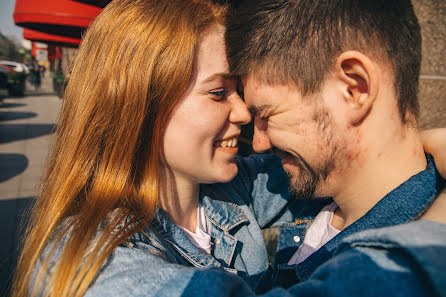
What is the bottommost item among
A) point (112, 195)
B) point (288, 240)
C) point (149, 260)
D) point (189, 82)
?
point (288, 240)

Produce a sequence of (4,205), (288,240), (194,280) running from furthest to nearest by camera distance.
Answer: (4,205) < (288,240) < (194,280)

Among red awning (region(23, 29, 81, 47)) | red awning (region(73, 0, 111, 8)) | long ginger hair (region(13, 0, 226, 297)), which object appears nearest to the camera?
long ginger hair (region(13, 0, 226, 297))

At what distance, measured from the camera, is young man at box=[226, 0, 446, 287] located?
4.09ft

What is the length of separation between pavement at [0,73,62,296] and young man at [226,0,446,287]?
4.92ft

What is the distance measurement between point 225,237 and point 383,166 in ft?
3.16

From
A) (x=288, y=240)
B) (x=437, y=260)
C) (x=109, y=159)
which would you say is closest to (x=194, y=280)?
(x=437, y=260)

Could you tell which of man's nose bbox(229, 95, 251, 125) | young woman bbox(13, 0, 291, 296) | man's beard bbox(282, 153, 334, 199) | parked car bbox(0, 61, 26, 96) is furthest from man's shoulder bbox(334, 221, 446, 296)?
parked car bbox(0, 61, 26, 96)

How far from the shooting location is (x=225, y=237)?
5.95ft

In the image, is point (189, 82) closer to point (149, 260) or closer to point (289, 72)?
point (289, 72)

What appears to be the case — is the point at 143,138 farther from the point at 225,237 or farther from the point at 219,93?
the point at 225,237

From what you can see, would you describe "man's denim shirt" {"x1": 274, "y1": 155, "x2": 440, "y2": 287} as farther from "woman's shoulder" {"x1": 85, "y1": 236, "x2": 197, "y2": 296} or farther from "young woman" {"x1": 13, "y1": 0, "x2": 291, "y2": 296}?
"woman's shoulder" {"x1": 85, "y1": 236, "x2": 197, "y2": 296}

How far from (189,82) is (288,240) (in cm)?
113

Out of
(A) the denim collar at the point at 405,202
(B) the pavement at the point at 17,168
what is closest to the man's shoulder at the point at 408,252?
(A) the denim collar at the point at 405,202

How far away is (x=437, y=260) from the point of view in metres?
0.70
